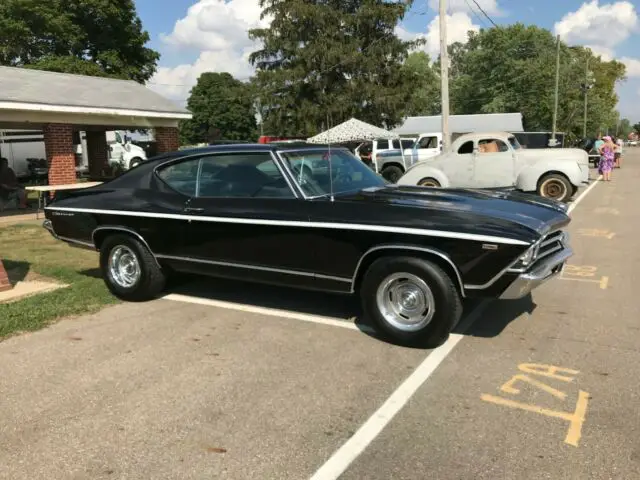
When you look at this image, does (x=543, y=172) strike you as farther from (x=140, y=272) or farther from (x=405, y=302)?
(x=140, y=272)

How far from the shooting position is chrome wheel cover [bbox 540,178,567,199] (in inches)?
548

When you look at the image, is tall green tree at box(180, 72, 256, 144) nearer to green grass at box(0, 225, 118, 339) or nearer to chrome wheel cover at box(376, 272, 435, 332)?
green grass at box(0, 225, 118, 339)

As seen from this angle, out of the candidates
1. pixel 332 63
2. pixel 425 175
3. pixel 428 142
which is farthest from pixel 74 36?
pixel 425 175

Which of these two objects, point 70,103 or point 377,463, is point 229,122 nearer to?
point 70,103

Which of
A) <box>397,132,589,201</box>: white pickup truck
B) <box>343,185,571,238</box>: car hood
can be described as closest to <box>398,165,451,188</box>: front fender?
<box>397,132,589,201</box>: white pickup truck

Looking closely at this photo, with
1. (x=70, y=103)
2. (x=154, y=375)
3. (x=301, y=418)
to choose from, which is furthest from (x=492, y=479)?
(x=70, y=103)

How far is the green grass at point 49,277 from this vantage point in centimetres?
533

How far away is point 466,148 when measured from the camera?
568 inches

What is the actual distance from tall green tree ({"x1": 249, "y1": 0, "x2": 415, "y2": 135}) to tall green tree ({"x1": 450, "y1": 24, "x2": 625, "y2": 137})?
68.7 feet

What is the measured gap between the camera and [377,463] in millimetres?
2879

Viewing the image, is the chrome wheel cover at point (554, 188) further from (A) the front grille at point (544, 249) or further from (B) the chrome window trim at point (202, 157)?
(B) the chrome window trim at point (202, 157)

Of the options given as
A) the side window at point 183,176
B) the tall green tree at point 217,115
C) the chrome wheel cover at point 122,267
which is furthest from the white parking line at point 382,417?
the tall green tree at point 217,115

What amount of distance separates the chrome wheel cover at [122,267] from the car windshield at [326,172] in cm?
213

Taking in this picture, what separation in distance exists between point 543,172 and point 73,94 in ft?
39.5
